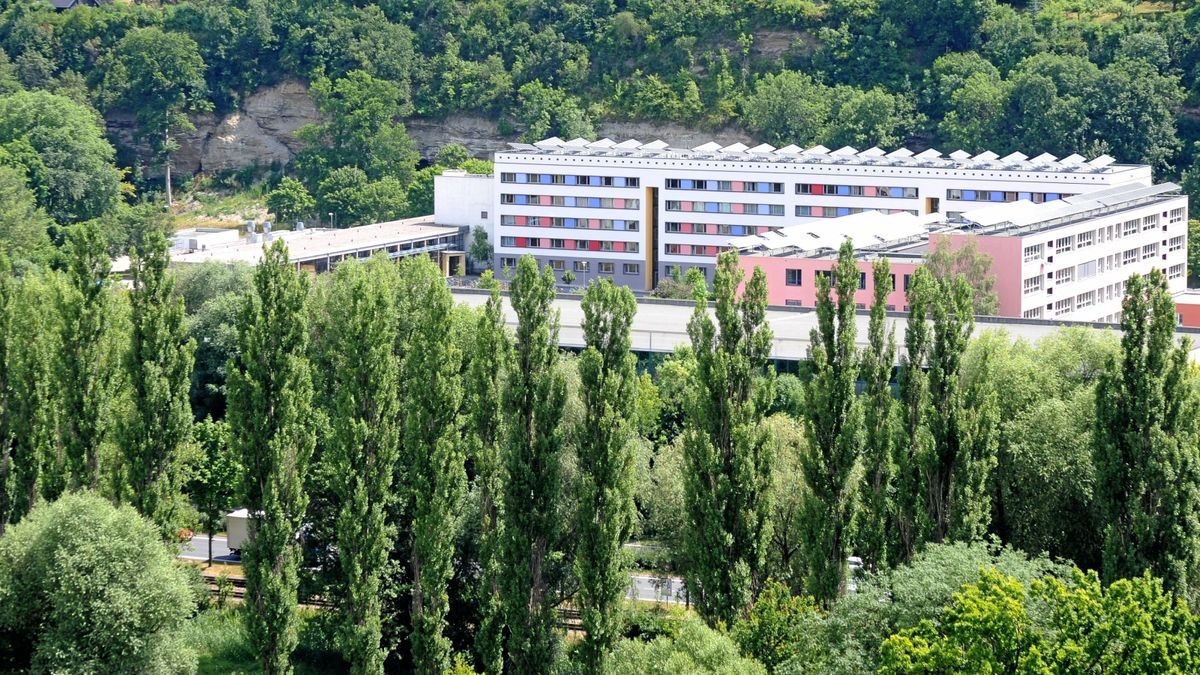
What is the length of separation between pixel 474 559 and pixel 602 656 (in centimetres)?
560

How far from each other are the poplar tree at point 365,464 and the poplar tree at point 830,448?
7911 millimetres

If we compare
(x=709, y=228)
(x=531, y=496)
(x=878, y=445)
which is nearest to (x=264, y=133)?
(x=709, y=228)

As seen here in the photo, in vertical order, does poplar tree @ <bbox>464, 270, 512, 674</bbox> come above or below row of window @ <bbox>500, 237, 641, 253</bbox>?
below

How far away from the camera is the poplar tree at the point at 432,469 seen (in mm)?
35438

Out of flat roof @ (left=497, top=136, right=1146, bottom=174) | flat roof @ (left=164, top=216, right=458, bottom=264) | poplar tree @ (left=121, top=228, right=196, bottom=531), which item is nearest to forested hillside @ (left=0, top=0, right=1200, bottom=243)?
flat roof @ (left=497, top=136, right=1146, bottom=174)

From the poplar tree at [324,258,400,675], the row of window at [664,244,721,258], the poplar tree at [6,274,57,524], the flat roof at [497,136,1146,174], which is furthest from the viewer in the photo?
the row of window at [664,244,721,258]

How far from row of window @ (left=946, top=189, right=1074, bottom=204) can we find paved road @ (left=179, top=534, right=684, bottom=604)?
153 ft

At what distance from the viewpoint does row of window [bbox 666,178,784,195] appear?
89062 millimetres

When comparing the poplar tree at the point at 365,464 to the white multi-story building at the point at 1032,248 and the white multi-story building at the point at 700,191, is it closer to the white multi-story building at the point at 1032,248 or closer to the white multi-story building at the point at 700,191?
the white multi-story building at the point at 1032,248

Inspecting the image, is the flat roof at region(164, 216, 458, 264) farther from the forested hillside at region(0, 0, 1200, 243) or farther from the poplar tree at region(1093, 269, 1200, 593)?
the poplar tree at region(1093, 269, 1200, 593)

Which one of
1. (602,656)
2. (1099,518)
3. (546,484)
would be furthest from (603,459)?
(1099,518)

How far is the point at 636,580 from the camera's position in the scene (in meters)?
43.1

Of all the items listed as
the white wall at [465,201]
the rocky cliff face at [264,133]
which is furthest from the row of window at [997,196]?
the rocky cliff face at [264,133]

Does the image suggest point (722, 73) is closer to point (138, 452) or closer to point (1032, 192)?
point (1032, 192)
